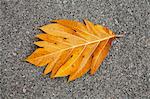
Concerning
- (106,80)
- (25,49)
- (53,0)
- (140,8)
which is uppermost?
(53,0)

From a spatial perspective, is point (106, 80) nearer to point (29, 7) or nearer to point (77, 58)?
point (77, 58)

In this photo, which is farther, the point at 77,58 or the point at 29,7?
the point at 29,7

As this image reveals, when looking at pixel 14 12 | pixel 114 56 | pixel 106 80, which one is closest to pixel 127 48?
pixel 114 56

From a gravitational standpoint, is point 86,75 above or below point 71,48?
below
